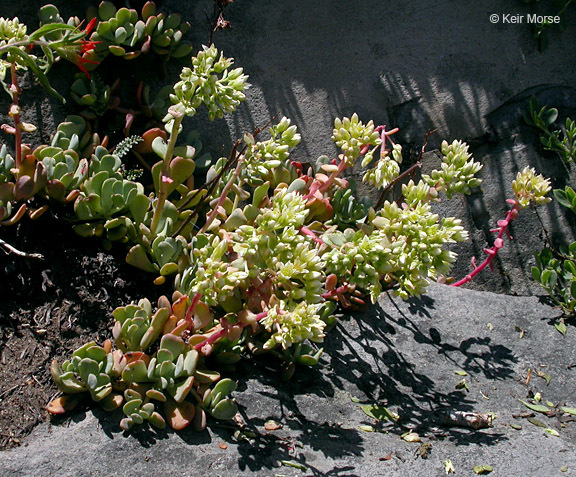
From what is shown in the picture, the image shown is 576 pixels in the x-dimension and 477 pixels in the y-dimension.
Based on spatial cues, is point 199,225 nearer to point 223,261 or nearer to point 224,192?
point 224,192

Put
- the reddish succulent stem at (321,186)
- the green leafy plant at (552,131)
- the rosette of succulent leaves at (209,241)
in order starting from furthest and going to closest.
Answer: the green leafy plant at (552,131) < the reddish succulent stem at (321,186) < the rosette of succulent leaves at (209,241)

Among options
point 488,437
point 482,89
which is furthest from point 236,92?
point 482,89

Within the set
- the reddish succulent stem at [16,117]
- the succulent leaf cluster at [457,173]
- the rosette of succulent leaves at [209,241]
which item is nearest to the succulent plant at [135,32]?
the rosette of succulent leaves at [209,241]

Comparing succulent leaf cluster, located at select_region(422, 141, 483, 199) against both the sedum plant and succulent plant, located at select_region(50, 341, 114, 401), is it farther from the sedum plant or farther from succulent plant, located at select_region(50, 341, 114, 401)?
succulent plant, located at select_region(50, 341, 114, 401)

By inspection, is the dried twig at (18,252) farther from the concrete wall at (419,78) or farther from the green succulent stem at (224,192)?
the concrete wall at (419,78)

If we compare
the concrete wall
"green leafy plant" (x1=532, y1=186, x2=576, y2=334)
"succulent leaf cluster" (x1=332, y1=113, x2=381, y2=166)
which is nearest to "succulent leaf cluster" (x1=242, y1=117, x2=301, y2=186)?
"succulent leaf cluster" (x1=332, y1=113, x2=381, y2=166)

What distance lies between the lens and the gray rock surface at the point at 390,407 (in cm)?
201

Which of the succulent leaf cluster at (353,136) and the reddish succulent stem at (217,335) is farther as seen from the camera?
the succulent leaf cluster at (353,136)

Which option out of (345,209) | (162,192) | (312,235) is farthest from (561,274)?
(162,192)

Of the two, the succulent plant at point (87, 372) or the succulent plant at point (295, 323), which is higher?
the succulent plant at point (87, 372)

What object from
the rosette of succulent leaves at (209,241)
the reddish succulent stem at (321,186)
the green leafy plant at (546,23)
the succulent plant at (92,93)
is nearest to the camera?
the rosette of succulent leaves at (209,241)

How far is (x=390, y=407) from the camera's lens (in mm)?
2506

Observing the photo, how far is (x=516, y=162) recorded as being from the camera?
361cm

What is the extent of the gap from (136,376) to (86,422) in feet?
0.76
